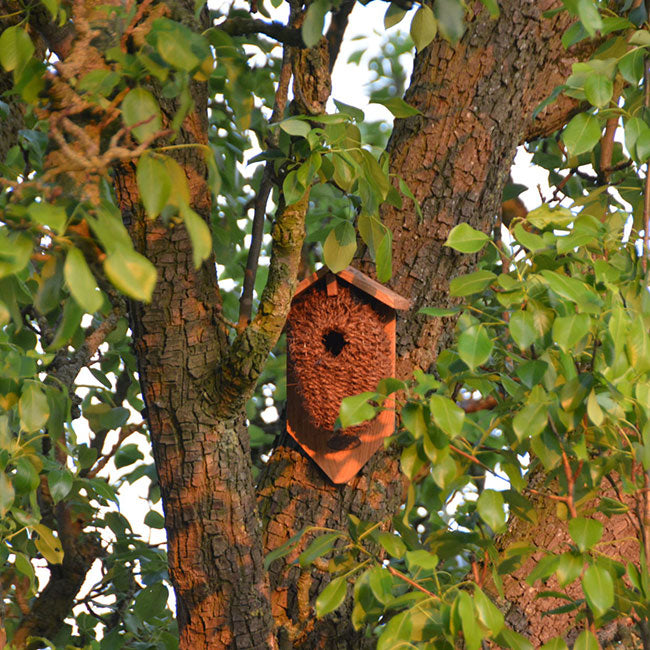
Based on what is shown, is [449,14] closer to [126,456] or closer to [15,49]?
[15,49]

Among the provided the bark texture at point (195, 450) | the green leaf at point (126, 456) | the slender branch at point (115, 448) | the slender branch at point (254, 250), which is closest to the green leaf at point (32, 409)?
the bark texture at point (195, 450)

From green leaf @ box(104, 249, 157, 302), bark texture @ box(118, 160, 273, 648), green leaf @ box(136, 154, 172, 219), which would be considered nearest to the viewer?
green leaf @ box(104, 249, 157, 302)

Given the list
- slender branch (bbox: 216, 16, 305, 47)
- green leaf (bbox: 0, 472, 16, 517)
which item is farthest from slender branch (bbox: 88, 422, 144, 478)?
slender branch (bbox: 216, 16, 305, 47)

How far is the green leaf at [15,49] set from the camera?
3.64ft

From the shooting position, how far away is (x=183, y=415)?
1.54 m

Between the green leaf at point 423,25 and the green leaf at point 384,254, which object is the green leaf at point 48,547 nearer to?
the green leaf at point 384,254

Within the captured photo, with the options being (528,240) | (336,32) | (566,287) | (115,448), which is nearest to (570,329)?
(566,287)

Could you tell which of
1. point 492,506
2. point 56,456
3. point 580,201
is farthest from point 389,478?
point 56,456

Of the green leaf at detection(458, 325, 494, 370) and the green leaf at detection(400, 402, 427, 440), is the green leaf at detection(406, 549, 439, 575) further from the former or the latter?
the green leaf at detection(458, 325, 494, 370)

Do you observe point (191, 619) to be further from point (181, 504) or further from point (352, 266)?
point (352, 266)

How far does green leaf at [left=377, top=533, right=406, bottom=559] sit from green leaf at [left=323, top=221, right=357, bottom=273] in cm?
52

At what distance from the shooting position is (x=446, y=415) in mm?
1124

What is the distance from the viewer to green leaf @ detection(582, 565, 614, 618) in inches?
43.4

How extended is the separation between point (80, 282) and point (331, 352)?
1234 millimetres
